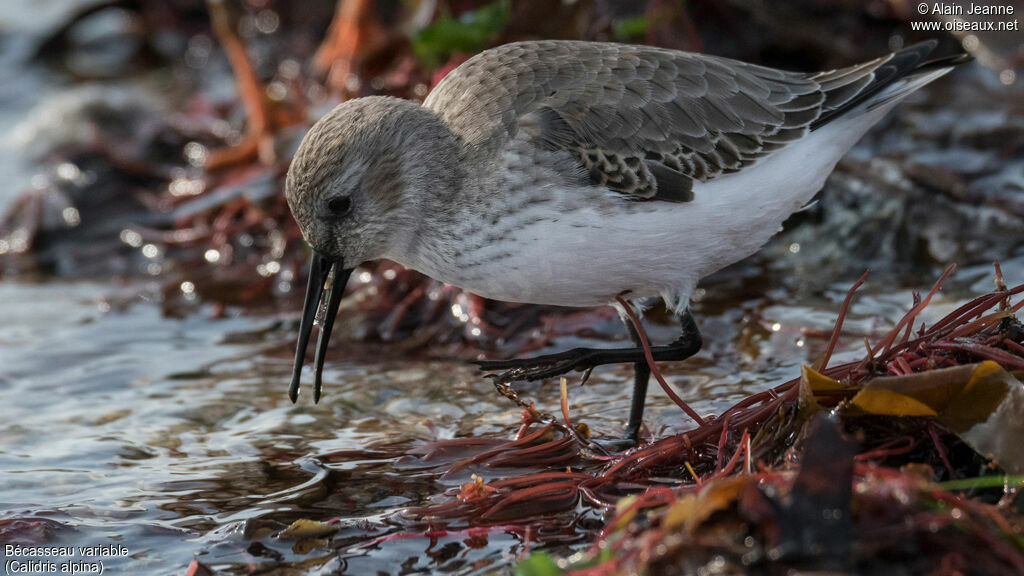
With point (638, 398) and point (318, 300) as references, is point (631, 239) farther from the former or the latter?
point (318, 300)

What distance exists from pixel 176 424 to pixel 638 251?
239 cm

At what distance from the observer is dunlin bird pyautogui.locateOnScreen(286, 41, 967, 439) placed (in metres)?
4.08

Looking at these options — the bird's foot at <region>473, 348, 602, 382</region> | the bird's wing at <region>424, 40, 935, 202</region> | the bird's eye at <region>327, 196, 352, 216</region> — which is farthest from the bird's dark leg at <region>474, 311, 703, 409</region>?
the bird's eye at <region>327, 196, 352, 216</region>

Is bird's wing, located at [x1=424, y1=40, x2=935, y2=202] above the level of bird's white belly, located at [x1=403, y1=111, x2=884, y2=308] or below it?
above

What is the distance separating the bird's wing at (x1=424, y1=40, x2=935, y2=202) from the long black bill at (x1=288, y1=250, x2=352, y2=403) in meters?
0.74

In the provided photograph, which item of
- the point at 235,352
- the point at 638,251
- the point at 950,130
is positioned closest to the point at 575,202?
the point at 638,251

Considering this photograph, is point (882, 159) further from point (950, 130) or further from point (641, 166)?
point (641, 166)

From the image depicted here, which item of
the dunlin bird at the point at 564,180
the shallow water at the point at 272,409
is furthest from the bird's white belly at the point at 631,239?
the shallow water at the point at 272,409

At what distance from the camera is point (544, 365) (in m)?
4.25

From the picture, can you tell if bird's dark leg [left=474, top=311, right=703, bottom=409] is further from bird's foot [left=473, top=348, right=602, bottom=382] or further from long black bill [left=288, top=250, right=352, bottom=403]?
long black bill [left=288, top=250, right=352, bottom=403]

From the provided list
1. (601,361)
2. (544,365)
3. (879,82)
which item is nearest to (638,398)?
(601,361)

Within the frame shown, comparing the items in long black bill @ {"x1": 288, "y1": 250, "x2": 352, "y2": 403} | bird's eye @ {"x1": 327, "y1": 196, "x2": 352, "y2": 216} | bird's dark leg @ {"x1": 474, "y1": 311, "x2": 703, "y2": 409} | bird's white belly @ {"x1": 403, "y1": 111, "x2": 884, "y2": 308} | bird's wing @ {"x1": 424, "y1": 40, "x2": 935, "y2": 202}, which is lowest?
bird's dark leg @ {"x1": 474, "y1": 311, "x2": 703, "y2": 409}

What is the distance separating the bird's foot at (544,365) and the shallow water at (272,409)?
0.48 m

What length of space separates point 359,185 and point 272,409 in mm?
1460
